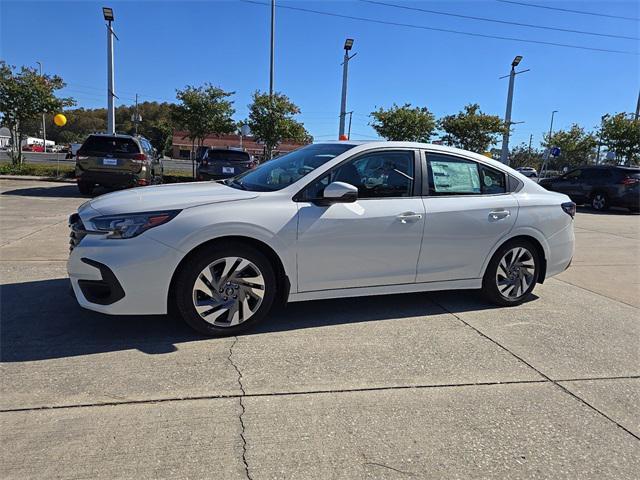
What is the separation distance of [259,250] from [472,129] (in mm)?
24516

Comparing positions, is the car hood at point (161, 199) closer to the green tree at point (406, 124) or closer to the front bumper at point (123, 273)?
the front bumper at point (123, 273)

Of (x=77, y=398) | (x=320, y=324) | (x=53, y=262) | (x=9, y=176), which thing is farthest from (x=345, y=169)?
(x=9, y=176)

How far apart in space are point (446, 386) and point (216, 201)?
7.23 ft

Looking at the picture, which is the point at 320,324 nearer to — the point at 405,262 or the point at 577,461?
the point at 405,262

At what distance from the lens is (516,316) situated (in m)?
4.83

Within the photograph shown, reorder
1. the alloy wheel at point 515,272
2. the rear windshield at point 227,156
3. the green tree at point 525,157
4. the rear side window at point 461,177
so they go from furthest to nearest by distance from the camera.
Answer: the green tree at point 525,157, the rear windshield at point 227,156, the alloy wheel at point 515,272, the rear side window at point 461,177

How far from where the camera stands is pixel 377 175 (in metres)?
4.45

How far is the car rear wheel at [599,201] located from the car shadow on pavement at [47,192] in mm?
16904

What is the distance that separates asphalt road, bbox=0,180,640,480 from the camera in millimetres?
2477

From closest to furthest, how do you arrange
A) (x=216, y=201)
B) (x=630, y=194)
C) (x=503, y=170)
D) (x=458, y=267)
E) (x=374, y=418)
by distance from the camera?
(x=374, y=418) < (x=216, y=201) < (x=458, y=267) < (x=503, y=170) < (x=630, y=194)

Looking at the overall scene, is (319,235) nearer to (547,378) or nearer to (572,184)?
(547,378)

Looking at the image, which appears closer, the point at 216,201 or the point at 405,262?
the point at 216,201

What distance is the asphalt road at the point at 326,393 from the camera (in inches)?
97.5

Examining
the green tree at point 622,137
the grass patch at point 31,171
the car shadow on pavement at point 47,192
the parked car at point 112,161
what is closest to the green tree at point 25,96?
the grass patch at point 31,171
